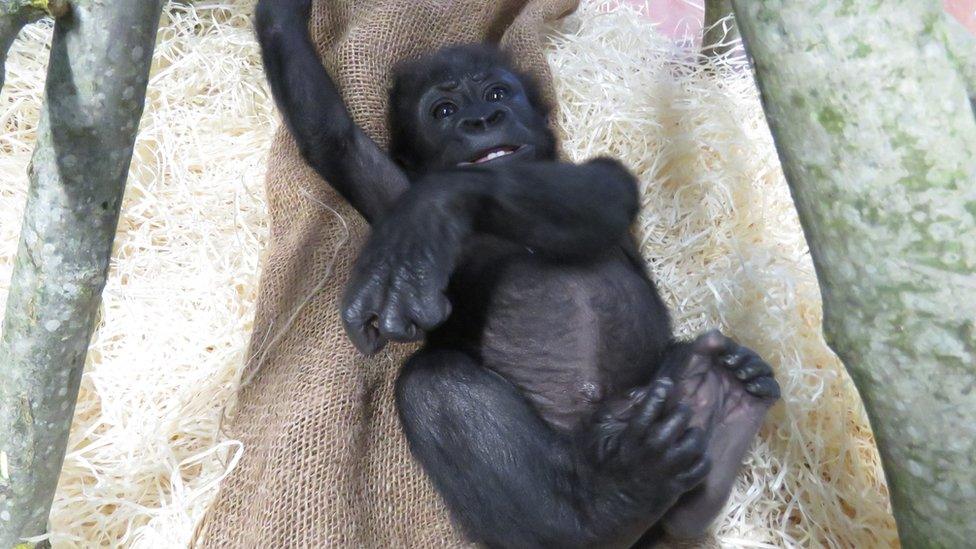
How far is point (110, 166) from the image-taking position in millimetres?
1271

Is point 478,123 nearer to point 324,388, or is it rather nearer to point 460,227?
point 460,227

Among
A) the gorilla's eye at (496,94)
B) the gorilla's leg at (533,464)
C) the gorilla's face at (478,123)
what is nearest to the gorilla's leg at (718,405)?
the gorilla's leg at (533,464)

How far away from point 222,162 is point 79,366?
1037 mm

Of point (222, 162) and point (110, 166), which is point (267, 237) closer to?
point (222, 162)

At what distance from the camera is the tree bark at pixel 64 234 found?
1199 mm

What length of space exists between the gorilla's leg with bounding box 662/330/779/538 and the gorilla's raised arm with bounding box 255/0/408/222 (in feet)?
2.52

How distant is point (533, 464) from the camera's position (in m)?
1.59

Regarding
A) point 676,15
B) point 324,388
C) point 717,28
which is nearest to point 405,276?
point 324,388

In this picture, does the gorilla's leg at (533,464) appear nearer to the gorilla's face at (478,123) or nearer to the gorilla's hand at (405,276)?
the gorilla's hand at (405,276)

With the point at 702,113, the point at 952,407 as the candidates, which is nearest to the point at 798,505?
the point at 952,407

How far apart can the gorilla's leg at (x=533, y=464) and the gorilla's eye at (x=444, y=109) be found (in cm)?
65

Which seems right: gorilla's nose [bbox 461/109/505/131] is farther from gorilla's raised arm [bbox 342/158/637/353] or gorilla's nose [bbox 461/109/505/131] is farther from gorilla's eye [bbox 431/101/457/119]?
gorilla's raised arm [bbox 342/158/637/353]

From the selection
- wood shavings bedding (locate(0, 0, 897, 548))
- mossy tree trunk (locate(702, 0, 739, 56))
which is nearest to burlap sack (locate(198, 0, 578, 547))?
wood shavings bedding (locate(0, 0, 897, 548))

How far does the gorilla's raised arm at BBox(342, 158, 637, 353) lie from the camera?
143cm
